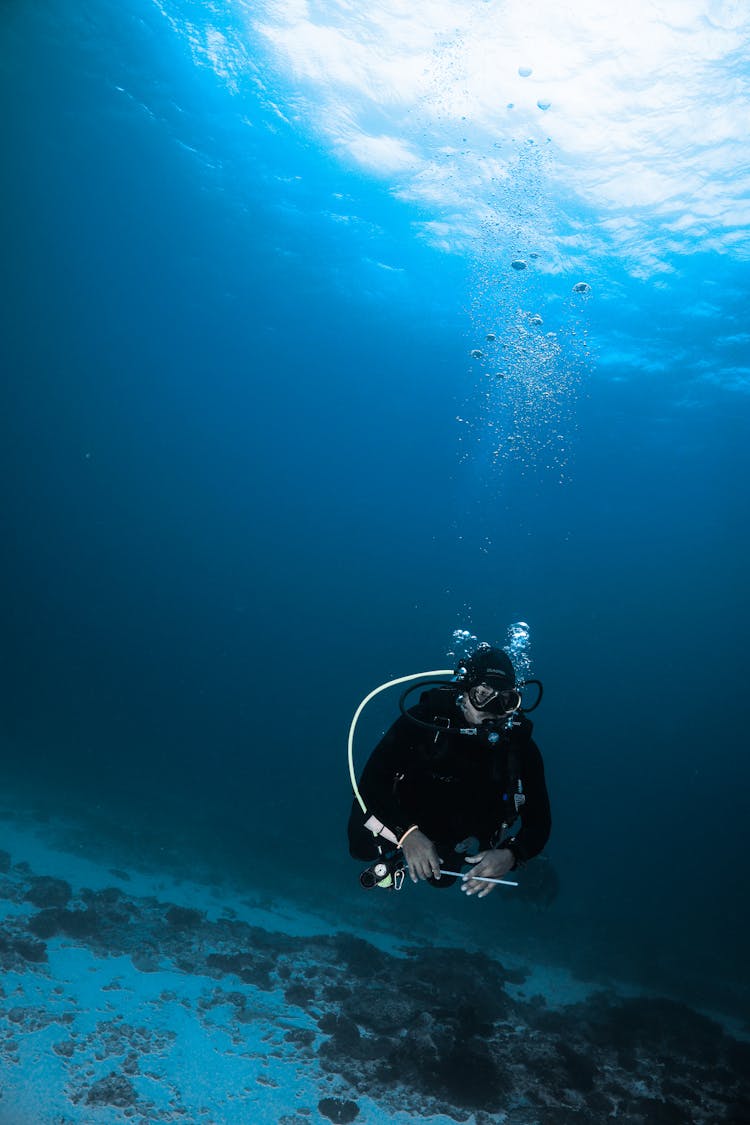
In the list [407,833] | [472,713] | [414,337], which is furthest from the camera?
[414,337]

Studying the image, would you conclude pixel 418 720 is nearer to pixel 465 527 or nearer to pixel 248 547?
pixel 465 527

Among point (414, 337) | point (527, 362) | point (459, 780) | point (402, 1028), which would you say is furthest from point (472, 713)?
point (414, 337)

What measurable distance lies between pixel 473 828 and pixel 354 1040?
6528 millimetres

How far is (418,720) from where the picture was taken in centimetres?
346

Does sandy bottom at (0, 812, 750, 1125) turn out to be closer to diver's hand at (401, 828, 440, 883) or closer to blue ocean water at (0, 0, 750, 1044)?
diver's hand at (401, 828, 440, 883)

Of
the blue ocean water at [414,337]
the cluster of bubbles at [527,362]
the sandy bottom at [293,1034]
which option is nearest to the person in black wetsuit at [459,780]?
the sandy bottom at [293,1034]

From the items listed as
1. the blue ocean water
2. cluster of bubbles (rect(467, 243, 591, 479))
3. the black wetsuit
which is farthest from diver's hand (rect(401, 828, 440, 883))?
cluster of bubbles (rect(467, 243, 591, 479))

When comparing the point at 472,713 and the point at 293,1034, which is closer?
the point at 472,713

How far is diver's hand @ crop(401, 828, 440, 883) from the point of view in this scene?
3252mm

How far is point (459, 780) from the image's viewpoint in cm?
370

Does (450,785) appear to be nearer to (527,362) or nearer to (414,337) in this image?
(527,362)

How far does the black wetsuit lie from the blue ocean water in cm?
1263

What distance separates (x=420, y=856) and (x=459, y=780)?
22.4 inches

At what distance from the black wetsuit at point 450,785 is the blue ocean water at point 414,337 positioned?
12.6m
